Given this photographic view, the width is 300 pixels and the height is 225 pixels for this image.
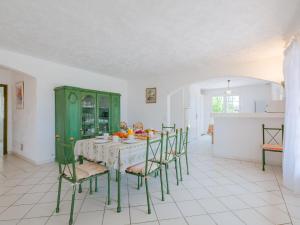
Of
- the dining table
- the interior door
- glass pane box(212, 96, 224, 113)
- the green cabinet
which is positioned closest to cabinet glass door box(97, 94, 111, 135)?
the green cabinet

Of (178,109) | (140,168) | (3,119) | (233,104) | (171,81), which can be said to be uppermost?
(171,81)

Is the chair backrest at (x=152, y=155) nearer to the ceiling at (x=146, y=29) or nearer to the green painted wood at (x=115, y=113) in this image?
the ceiling at (x=146, y=29)

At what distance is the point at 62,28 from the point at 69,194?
7.40 feet

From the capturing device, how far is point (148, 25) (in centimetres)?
232

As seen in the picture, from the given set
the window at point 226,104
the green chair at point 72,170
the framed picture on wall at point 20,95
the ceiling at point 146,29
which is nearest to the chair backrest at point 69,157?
the green chair at point 72,170

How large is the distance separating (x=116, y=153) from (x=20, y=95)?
11.8ft

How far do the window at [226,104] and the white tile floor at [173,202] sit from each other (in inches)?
230

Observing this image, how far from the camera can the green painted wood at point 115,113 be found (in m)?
4.79

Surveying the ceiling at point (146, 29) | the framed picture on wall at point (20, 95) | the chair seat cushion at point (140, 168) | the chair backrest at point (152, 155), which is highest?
the ceiling at point (146, 29)

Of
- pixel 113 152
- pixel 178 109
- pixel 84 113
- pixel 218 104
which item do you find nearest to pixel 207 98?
pixel 218 104

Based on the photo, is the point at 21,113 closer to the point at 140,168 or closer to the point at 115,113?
the point at 115,113

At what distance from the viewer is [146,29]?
2436mm

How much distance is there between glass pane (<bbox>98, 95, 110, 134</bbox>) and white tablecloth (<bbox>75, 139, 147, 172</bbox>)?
196 centimetres

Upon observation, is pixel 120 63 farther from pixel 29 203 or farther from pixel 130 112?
pixel 29 203
